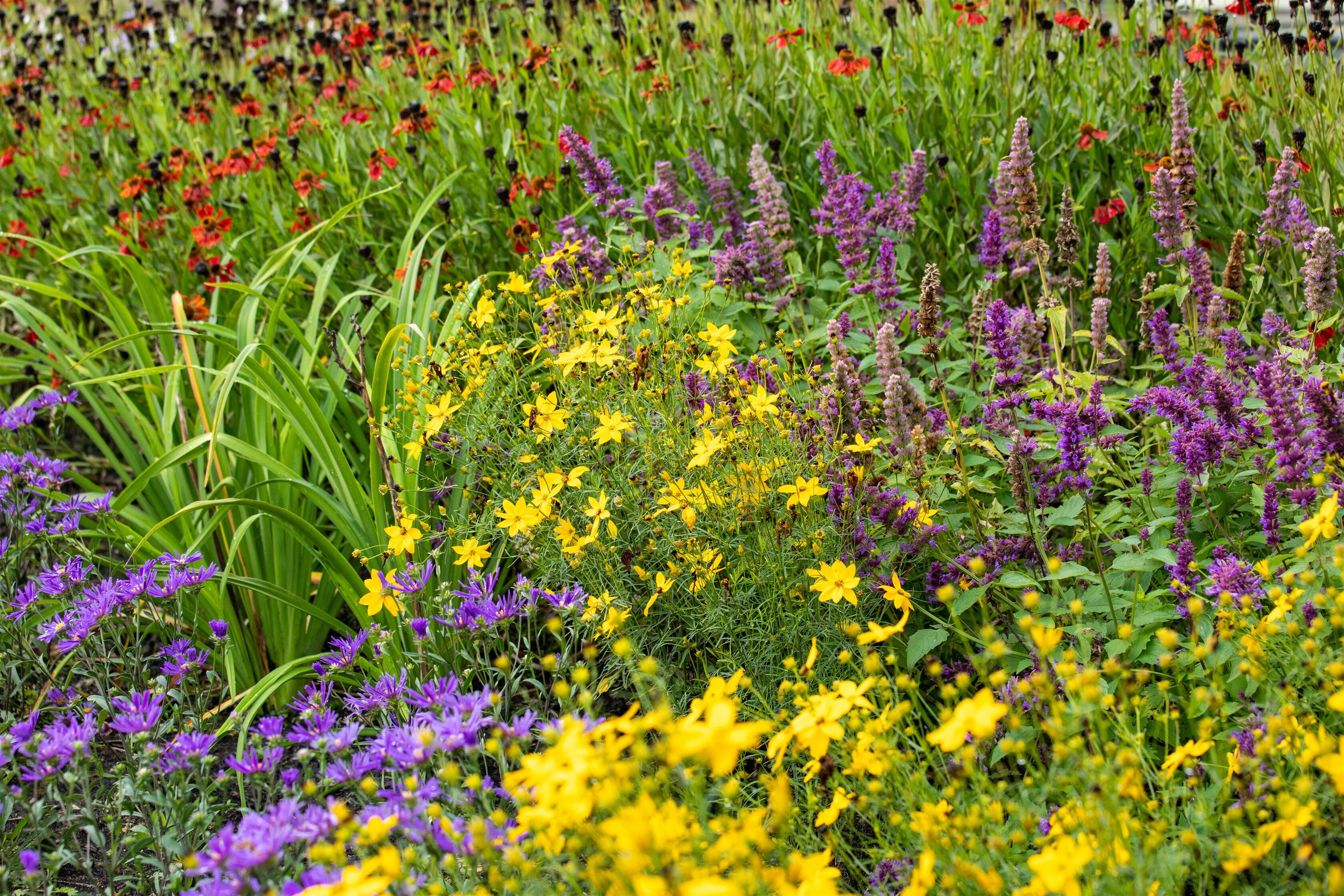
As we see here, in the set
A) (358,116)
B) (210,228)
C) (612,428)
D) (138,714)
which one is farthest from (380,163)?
(138,714)

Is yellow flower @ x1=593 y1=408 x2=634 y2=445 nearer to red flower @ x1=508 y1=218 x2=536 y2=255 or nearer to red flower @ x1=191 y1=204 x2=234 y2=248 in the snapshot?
red flower @ x1=508 y1=218 x2=536 y2=255

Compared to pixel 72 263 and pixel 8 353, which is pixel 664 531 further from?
pixel 8 353

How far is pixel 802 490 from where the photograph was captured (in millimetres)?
1917

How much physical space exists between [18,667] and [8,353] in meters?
2.83

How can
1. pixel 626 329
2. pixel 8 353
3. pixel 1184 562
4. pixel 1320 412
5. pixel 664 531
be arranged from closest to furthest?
pixel 1320 412
pixel 1184 562
pixel 664 531
pixel 626 329
pixel 8 353

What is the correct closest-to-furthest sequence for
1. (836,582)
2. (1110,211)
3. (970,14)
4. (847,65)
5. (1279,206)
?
(836,582) < (1279,206) < (1110,211) < (847,65) < (970,14)

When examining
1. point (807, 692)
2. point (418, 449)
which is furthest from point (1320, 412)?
point (418, 449)

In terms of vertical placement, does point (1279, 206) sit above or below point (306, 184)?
below

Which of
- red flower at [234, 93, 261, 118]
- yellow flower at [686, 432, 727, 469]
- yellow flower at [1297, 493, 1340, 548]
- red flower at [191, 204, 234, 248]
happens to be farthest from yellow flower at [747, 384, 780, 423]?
red flower at [234, 93, 261, 118]

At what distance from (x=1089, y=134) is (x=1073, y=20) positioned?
483mm

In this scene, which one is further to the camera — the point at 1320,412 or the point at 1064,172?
the point at 1064,172

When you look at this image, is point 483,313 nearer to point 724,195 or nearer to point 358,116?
point 724,195

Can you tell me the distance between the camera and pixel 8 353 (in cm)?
484

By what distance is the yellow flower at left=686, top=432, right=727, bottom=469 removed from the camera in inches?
72.9
